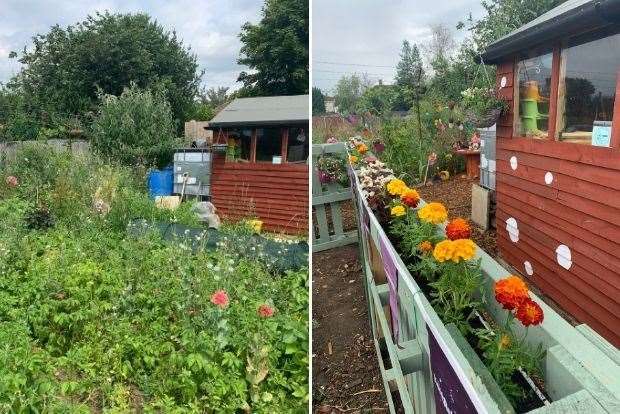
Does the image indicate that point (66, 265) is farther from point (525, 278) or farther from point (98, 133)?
point (98, 133)

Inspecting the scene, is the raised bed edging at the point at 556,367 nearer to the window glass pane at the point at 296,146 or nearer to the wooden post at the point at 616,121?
the wooden post at the point at 616,121

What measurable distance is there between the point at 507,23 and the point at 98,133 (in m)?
5.02

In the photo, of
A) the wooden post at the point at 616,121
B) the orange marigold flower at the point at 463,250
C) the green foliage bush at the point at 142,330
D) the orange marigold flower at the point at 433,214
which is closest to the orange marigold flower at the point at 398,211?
the orange marigold flower at the point at 433,214

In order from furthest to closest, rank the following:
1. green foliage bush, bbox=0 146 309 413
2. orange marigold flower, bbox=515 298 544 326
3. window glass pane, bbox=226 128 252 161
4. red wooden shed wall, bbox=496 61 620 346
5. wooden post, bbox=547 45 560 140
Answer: window glass pane, bbox=226 128 252 161 < wooden post, bbox=547 45 560 140 < red wooden shed wall, bbox=496 61 620 346 < green foliage bush, bbox=0 146 309 413 < orange marigold flower, bbox=515 298 544 326

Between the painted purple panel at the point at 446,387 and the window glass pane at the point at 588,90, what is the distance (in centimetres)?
186

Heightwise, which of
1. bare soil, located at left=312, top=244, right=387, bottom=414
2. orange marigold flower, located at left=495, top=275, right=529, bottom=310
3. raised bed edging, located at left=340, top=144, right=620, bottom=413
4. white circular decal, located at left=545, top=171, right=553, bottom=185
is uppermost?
white circular decal, located at left=545, top=171, right=553, bottom=185

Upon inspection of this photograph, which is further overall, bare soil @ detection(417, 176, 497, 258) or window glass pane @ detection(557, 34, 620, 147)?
bare soil @ detection(417, 176, 497, 258)

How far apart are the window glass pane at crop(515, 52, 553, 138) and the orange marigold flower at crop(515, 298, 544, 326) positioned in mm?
2302

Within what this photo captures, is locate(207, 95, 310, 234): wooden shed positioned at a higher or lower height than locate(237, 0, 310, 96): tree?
lower

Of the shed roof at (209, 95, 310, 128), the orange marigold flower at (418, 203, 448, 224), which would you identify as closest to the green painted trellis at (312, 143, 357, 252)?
the shed roof at (209, 95, 310, 128)

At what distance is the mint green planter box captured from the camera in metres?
0.68

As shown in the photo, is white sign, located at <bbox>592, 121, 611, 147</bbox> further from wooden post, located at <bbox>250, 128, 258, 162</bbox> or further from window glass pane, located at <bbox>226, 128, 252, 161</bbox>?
window glass pane, located at <bbox>226, 128, 252, 161</bbox>

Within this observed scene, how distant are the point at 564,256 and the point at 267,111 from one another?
2642mm

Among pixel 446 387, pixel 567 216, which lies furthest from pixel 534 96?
pixel 446 387
